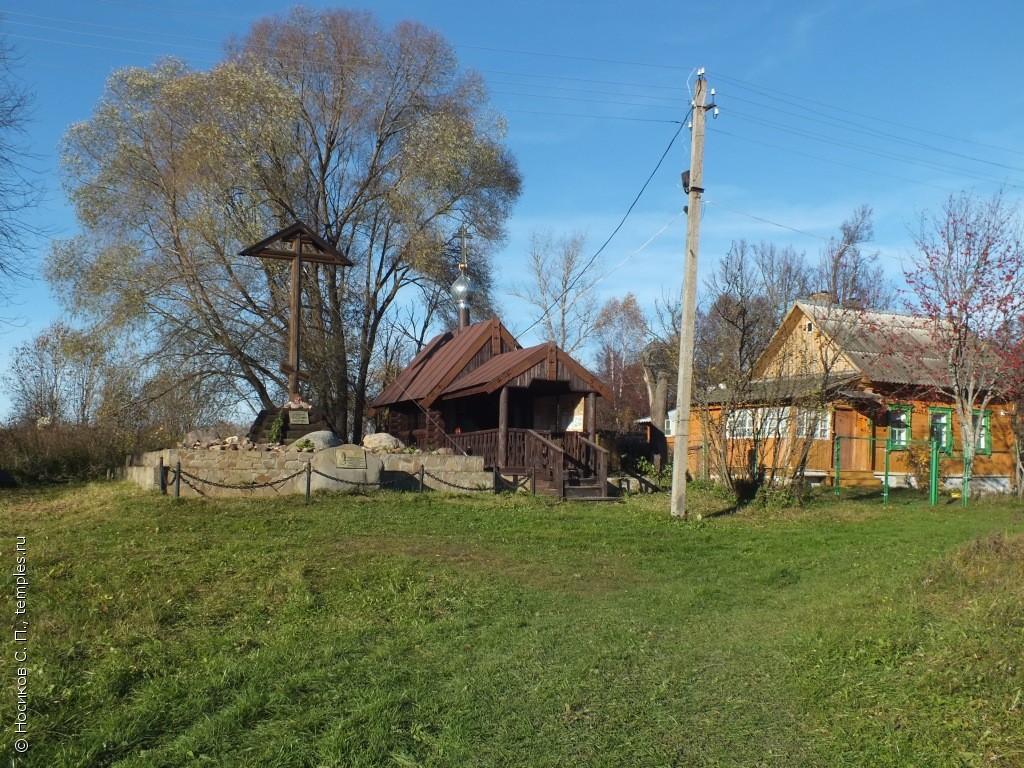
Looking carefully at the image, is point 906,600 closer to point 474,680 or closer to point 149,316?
point 474,680

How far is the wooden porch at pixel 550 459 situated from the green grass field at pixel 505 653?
6482 mm

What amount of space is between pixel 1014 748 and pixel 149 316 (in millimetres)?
22513

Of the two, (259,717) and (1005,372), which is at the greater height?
(1005,372)

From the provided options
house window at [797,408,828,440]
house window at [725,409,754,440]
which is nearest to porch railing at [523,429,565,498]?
house window at [725,409,754,440]

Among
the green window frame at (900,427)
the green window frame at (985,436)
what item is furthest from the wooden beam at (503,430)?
the green window frame at (985,436)

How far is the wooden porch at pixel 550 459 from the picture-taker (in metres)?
18.0

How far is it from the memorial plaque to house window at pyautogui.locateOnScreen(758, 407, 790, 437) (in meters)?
7.70

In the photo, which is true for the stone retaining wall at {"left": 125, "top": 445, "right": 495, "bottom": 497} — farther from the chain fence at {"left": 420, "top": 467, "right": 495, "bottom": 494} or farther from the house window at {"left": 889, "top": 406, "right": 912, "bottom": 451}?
the house window at {"left": 889, "top": 406, "right": 912, "bottom": 451}

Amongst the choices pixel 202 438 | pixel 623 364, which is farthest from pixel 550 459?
pixel 623 364

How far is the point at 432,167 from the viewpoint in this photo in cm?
2520

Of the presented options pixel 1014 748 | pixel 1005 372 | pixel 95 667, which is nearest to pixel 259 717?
pixel 95 667

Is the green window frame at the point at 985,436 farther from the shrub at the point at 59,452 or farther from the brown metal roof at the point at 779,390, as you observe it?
the shrub at the point at 59,452

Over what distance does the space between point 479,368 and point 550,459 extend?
427 centimetres

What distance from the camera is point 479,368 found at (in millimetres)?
21953
